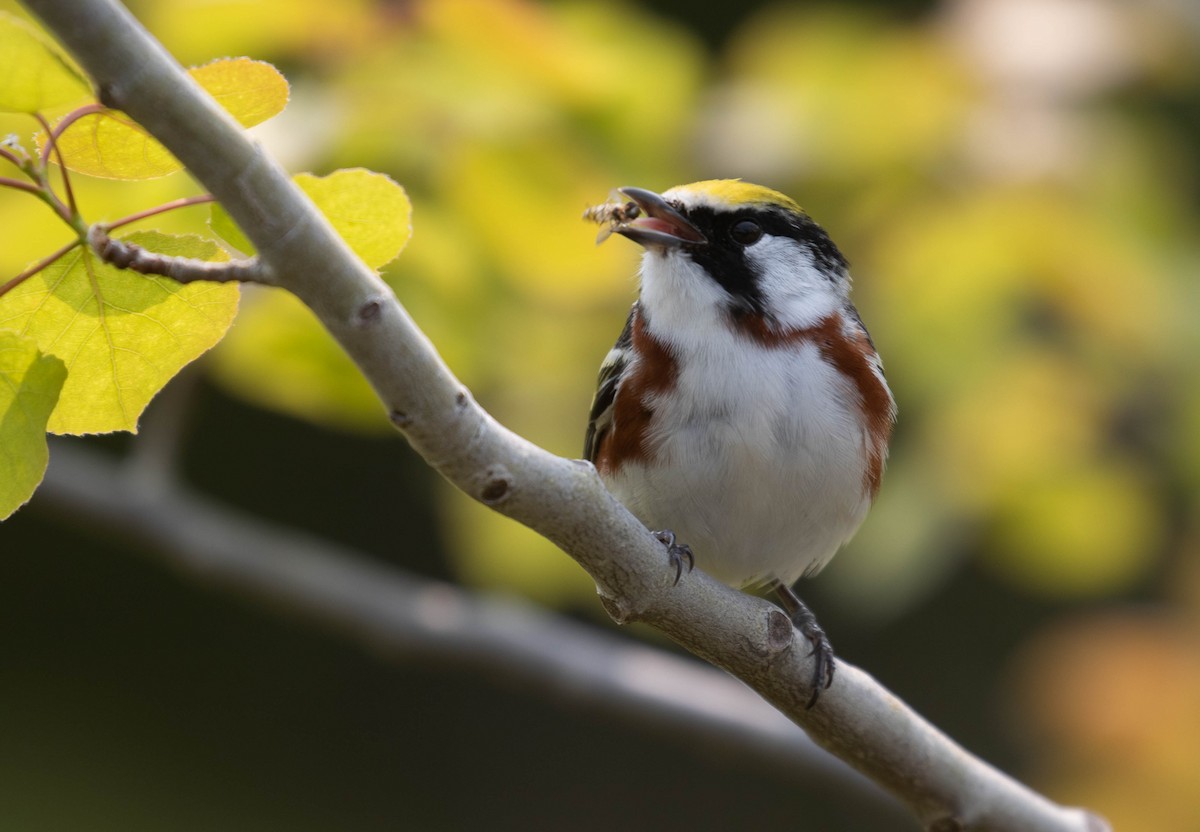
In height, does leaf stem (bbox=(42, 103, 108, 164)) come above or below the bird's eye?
above

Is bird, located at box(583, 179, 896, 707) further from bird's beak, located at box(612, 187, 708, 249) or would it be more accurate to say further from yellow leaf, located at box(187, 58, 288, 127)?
yellow leaf, located at box(187, 58, 288, 127)

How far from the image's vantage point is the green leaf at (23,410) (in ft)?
4.07

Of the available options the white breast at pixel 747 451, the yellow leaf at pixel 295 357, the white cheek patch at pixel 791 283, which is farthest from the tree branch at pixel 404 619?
the white cheek patch at pixel 791 283

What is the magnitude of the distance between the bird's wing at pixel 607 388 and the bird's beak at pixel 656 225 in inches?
7.3

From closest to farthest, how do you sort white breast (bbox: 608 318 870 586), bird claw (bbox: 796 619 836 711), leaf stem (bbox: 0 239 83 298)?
leaf stem (bbox: 0 239 83 298) < bird claw (bbox: 796 619 836 711) < white breast (bbox: 608 318 870 586)

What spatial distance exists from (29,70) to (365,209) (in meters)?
0.33

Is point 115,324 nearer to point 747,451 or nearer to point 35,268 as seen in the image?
point 35,268

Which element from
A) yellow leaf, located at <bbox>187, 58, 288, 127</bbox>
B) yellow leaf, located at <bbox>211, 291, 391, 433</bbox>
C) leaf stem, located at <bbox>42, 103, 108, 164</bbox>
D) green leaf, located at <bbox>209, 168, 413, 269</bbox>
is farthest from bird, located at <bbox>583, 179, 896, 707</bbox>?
leaf stem, located at <bbox>42, 103, 108, 164</bbox>

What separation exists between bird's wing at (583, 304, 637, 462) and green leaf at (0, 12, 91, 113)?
140 cm

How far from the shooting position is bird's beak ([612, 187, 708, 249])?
2189 mm

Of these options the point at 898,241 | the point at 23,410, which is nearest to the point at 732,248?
the point at 898,241

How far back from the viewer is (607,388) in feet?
8.09

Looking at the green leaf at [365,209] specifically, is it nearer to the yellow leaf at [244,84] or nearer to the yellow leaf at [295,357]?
the yellow leaf at [244,84]

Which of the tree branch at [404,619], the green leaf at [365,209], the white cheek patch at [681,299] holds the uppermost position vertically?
the green leaf at [365,209]
